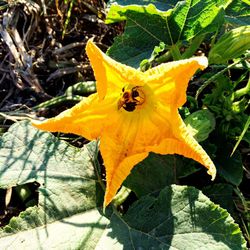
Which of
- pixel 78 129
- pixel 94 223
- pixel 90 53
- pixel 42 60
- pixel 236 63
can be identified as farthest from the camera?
pixel 42 60

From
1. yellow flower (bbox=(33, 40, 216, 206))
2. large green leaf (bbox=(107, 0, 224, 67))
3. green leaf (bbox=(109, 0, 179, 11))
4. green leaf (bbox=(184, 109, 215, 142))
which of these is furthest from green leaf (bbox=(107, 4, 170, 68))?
green leaf (bbox=(184, 109, 215, 142))

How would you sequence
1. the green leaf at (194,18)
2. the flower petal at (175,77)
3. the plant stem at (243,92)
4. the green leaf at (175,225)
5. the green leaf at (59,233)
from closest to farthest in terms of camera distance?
the flower petal at (175,77)
the green leaf at (175,225)
the green leaf at (59,233)
the green leaf at (194,18)
the plant stem at (243,92)

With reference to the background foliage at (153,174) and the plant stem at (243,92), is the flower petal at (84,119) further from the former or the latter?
the plant stem at (243,92)

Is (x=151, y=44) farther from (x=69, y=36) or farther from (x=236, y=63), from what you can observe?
(x=69, y=36)

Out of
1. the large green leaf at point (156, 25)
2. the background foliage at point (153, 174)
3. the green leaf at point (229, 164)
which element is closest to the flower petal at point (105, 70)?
the background foliage at point (153, 174)

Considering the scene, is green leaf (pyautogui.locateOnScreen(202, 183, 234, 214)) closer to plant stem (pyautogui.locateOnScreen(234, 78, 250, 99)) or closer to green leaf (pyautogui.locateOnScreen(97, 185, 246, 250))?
green leaf (pyautogui.locateOnScreen(97, 185, 246, 250))

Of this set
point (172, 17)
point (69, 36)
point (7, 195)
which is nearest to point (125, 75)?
point (172, 17)

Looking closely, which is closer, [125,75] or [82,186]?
[125,75]
